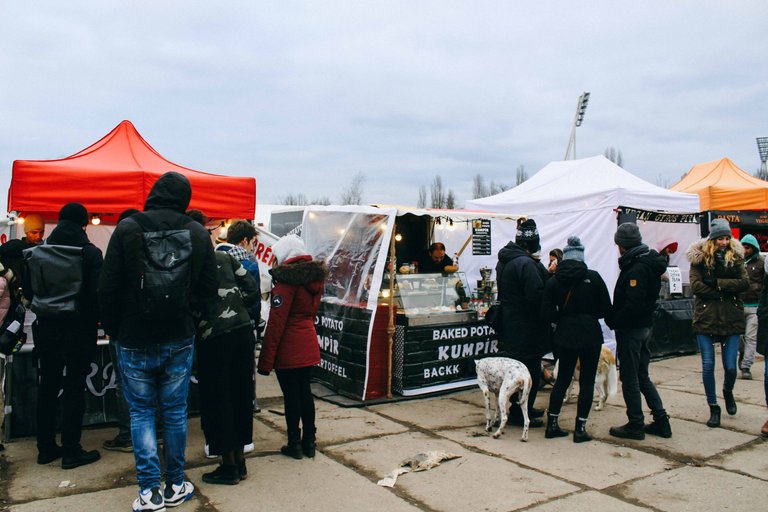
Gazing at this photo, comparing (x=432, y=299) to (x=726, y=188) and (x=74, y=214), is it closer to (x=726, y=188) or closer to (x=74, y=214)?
(x=74, y=214)

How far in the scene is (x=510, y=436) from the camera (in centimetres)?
516

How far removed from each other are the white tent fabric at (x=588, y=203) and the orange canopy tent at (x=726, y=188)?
266 cm

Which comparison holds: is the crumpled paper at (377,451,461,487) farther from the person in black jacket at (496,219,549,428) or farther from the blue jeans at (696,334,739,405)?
the blue jeans at (696,334,739,405)

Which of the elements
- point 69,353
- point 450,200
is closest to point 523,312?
point 69,353

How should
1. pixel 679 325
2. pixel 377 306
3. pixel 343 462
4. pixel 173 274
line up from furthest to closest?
pixel 679 325, pixel 377 306, pixel 343 462, pixel 173 274

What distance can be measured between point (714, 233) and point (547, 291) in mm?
1844

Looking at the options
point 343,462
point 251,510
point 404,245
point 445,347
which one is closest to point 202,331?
point 251,510

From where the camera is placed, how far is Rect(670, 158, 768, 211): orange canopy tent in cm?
1207

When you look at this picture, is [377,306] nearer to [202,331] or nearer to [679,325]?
[202,331]

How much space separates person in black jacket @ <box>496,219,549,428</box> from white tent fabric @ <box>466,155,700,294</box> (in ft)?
13.4

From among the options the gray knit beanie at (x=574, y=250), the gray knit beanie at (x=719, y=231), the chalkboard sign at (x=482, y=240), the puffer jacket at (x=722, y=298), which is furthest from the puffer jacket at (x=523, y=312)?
the chalkboard sign at (x=482, y=240)

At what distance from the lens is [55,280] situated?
4.10 meters

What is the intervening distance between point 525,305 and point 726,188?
31.4 ft

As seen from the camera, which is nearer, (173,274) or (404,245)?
(173,274)
